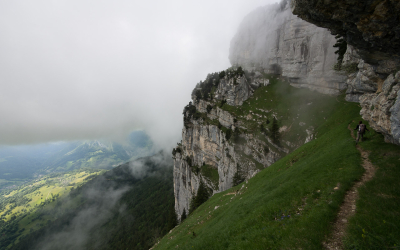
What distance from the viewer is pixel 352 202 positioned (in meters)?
10.5

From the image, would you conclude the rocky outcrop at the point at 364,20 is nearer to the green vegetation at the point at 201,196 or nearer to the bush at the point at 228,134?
the bush at the point at 228,134

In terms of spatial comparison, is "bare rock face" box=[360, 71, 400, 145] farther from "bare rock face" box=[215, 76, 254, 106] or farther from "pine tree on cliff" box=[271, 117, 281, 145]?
"bare rock face" box=[215, 76, 254, 106]

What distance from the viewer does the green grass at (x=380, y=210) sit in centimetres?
718

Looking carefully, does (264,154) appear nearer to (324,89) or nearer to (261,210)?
(324,89)

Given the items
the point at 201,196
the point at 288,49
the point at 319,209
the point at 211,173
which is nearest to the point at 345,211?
the point at 319,209

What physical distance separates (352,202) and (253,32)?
10924 cm

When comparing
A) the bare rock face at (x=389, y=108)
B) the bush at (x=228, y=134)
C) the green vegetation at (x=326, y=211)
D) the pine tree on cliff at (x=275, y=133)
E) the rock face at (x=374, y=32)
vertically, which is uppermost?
the rock face at (x=374, y=32)

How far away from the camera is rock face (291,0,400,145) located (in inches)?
354

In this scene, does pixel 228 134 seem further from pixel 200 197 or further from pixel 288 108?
pixel 200 197

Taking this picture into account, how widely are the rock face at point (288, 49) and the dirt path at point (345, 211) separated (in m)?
50.7

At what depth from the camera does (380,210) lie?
29.3 feet

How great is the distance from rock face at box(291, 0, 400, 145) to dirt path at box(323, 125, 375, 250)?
146 inches

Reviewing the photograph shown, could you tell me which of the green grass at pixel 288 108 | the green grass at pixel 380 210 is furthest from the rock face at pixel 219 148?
the green grass at pixel 380 210

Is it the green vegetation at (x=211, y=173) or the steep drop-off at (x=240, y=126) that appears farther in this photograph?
the green vegetation at (x=211, y=173)
